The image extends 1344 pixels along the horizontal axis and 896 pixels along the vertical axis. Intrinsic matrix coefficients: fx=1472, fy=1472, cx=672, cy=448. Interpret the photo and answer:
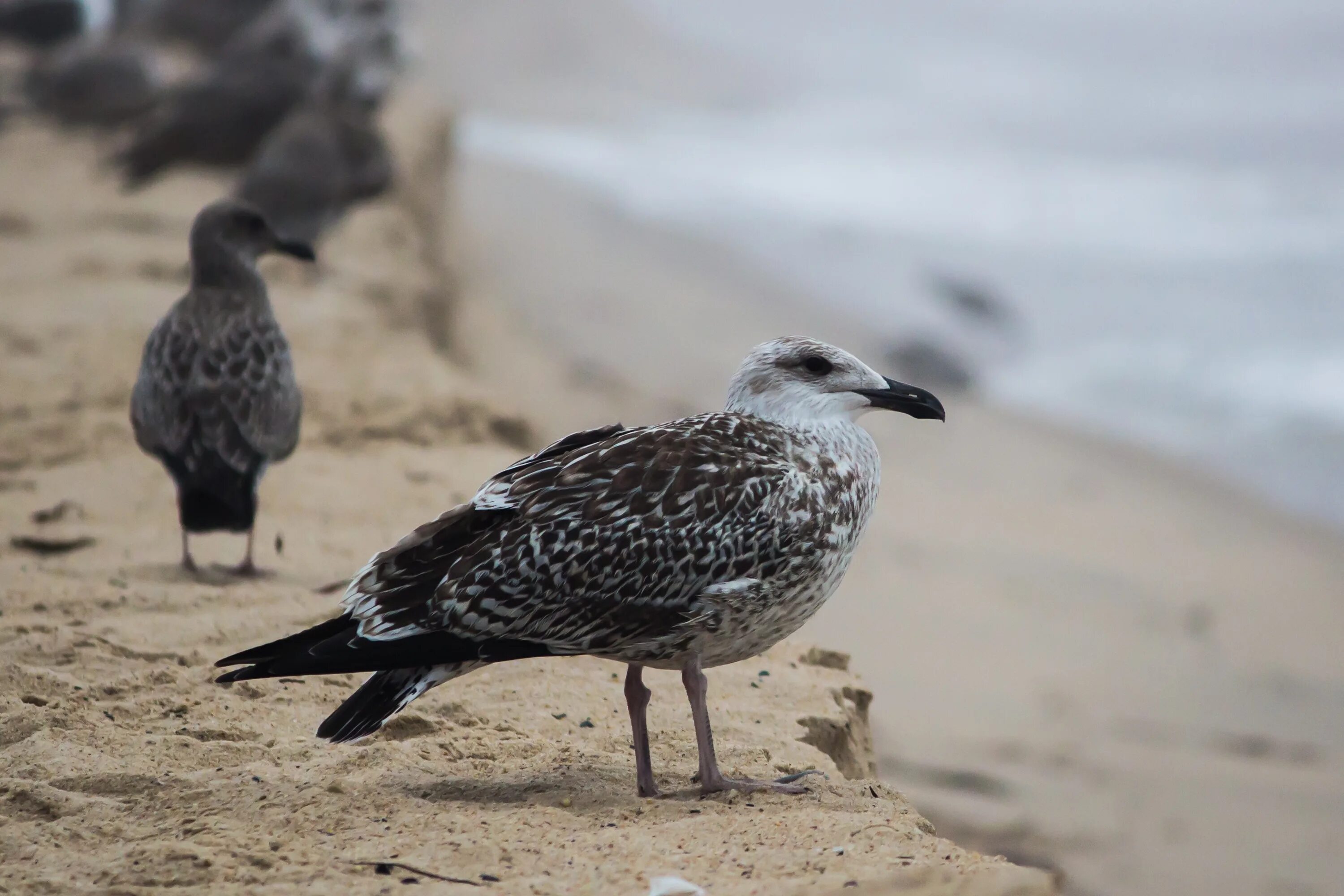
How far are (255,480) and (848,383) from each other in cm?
253

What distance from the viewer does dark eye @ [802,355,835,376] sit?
3889 mm

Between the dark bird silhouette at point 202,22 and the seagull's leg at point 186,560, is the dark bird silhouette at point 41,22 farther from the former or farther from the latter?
the seagull's leg at point 186,560

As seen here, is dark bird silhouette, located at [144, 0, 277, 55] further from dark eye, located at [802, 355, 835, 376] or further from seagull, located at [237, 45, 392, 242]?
dark eye, located at [802, 355, 835, 376]

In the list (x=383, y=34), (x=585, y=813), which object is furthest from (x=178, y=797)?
(x=383, y=34)

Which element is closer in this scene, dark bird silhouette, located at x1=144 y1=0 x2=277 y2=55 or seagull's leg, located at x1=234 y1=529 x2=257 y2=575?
seagull's leg, located at x1=234 y1=529 x2=257 y2=575

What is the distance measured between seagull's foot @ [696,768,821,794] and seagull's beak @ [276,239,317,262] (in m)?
3.76

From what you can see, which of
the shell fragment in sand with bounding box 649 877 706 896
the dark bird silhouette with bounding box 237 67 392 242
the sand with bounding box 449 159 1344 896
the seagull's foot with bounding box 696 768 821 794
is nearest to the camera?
the shell fragment in sand with bounding box 649 877 706 896

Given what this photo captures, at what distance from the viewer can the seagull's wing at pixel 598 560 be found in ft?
11.2

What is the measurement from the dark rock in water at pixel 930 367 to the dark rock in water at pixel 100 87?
24.4 ft

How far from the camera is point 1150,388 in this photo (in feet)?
44.6

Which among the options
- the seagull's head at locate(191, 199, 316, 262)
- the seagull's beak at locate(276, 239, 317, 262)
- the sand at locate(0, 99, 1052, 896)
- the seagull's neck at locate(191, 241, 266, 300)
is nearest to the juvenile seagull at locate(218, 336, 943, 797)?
the sand at locate(0, 99, 1052, 896)

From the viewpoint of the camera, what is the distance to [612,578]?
340 centimetres

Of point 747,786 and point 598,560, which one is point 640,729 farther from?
point 598,560

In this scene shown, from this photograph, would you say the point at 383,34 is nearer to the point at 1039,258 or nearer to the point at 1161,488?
the point at 1039,258
